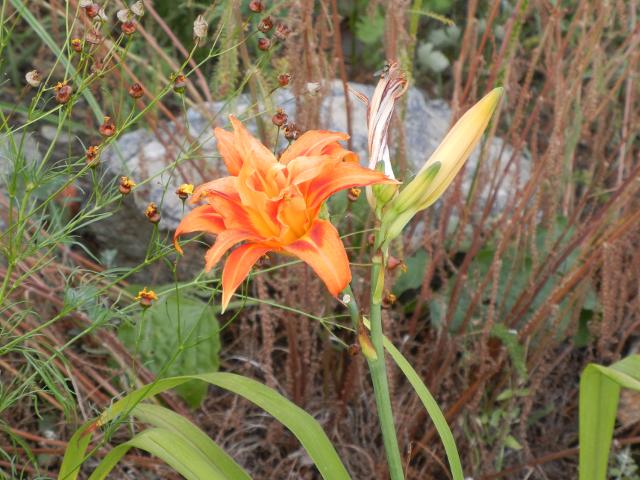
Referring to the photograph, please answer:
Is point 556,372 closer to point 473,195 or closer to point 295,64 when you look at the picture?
point 473,195

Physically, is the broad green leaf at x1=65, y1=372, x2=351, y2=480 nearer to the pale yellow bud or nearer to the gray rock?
the pale yellow bud

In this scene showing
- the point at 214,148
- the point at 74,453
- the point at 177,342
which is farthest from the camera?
the point at 214,148

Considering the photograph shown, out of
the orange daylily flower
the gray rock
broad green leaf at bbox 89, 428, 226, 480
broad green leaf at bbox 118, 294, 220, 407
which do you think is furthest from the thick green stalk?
the gray rock

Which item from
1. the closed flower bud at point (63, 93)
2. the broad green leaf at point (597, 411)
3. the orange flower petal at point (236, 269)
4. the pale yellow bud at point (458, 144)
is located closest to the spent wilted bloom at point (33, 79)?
the closed flower bud at point (63, 93)

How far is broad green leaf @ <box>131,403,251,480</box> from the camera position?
4.07ft

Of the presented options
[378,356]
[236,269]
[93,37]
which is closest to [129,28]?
[93,37]

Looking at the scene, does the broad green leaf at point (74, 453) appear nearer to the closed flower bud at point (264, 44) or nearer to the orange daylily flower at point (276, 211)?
the orange daylily flower at point (276, 211)

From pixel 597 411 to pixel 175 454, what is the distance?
60 cm

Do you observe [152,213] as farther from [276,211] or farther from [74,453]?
[74,453]

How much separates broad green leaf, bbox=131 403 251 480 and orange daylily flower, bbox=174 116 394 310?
41 cm

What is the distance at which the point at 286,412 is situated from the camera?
1.19 metres

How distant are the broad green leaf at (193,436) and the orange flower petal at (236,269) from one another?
15.8 inches

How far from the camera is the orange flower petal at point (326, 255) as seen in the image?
0.88 m

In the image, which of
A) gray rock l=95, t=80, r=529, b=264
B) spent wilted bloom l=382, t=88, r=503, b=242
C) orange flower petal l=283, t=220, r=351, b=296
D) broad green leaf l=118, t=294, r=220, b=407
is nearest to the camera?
orange flower petal l=283, t=220, r=351, b=296
